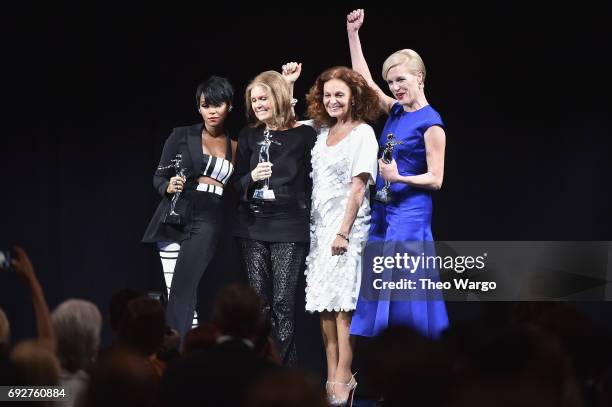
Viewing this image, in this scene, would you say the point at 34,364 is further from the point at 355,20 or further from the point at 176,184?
the point at 355,20

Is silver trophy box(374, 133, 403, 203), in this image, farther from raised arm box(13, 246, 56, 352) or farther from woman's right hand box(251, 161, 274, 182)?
raised arm box(13, 246, 56, 352)

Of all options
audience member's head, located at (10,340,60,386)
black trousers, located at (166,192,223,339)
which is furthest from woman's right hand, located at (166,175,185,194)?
audience member's head, located at (10,340,60,386)

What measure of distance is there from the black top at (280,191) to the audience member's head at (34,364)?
8.95 feet

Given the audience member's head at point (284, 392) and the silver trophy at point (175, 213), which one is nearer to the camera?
the audience member's head at point (284, 392)

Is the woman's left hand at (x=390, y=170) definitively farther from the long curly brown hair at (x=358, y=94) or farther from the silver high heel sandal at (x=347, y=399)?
the silver high heel sandal at (x=347, y=399)

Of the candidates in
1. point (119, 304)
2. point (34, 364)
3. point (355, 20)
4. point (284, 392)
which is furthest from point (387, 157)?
point (284, 392)

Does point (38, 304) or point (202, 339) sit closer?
point (38, 304)

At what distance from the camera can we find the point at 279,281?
537cm

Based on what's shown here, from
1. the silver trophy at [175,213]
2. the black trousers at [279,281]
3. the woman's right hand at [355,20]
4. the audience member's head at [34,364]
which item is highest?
the woman's right hand at [355,20]

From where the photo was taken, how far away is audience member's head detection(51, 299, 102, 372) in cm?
327

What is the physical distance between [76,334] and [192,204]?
2264 millimetres

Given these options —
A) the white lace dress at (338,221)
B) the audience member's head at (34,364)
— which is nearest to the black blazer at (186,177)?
the white lace dress at (338,221)

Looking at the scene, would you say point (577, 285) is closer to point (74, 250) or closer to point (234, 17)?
point (234, 17)

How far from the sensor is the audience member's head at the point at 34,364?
2.66 meters
